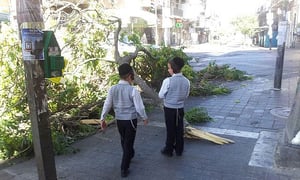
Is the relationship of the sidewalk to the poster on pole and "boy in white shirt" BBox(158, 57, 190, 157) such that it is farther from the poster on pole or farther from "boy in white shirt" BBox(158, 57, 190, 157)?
the poster on pole

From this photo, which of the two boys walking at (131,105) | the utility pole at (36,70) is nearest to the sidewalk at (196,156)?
the two boys walking at (131,105)

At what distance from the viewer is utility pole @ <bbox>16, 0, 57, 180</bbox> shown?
104 inches

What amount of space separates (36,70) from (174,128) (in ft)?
7.19

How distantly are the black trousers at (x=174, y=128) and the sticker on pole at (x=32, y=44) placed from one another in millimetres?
2075

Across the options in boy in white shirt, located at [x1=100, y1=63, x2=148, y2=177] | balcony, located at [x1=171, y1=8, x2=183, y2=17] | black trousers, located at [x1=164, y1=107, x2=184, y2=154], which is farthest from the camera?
balcony, located at [x1=171, y1=8, x2=183, y2=17]

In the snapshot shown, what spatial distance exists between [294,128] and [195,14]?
53937mm

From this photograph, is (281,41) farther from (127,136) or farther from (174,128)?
(127,136)

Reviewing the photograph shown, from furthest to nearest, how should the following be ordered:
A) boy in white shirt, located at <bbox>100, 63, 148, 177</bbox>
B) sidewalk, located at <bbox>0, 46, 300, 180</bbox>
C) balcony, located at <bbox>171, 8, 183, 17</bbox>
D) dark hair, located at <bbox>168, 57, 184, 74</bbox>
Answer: balcony, located at <bbox>171, 8, 183, 17</bbox>
dark hair, located at <bbox>168, 57, 184, 74</bbox>
sidewalk, located at <bbox>0, 46, 300, 180</bbox>
boy in white shirt, located at <bbox>100, 63, 148, 177</bbox>

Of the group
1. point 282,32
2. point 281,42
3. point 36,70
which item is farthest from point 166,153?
point 282,32

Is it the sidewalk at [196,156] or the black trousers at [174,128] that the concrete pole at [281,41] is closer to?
the sidewalk at [196,156]

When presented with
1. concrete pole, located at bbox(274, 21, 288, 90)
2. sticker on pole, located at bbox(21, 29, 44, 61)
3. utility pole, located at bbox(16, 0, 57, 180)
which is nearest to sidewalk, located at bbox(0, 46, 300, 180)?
utility pole, located at bbox(16, 0, 57, 180)

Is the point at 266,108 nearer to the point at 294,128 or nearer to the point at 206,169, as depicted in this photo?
the point at 294,128

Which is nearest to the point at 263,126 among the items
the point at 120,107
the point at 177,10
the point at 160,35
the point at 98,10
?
the point at 120,107

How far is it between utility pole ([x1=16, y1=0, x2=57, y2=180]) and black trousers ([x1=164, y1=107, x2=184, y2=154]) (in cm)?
181
